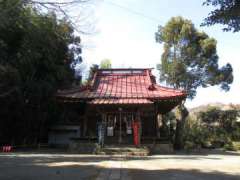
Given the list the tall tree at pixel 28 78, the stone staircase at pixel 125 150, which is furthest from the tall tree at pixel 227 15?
the stone staircase at pixel 125 150

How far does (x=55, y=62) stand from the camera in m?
27.9

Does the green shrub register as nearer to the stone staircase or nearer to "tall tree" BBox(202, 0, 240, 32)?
the stone staircase

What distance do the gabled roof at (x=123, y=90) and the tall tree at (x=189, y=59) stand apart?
22.1 feet

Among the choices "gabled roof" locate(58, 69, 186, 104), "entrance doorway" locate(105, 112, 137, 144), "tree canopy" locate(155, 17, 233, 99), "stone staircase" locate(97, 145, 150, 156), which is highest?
"tree canopy" locate(155, 17, 233, 99)

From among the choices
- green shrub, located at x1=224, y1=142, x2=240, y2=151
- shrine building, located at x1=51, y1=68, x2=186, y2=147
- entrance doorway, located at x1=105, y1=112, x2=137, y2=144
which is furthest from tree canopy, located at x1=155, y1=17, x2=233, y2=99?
entrance doorway, located at x1=105, y1=112, x2=137, y2=144

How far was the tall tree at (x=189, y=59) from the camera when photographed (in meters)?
28.9

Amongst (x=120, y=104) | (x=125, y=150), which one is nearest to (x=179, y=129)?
(x=120, y=104)

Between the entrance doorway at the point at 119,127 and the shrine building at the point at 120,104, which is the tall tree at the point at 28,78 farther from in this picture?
the entrance doorway at the point at 119,127

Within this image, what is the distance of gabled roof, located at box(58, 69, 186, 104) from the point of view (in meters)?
18.9

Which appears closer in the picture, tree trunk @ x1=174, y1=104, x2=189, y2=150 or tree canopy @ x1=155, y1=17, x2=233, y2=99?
tree trunk @ x1=174, y1=104, x2=189, y2=150

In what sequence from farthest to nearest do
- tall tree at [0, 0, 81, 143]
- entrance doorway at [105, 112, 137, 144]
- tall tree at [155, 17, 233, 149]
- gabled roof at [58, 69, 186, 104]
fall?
tall tree at [155, 17, 233, 149] → entrance doorway at [105, 112, 137, 144] → gabled roof at [58, 69, 186, 104] → tall tree at [0, 0, 81, 143]

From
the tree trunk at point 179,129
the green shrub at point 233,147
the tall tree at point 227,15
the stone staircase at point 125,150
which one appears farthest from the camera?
the green shrub at point 233,147

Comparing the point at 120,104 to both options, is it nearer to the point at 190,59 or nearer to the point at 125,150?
the point at 125,150

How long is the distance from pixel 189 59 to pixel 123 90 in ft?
35.3
